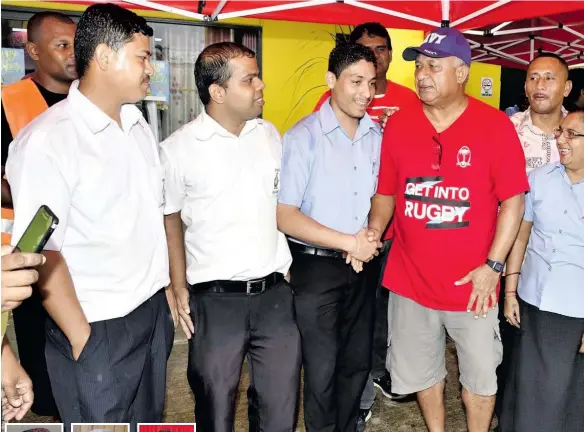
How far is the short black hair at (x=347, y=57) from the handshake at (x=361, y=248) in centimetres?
76

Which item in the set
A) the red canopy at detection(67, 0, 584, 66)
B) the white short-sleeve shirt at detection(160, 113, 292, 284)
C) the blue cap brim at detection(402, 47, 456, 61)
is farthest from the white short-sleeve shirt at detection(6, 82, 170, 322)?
the red canopy at detection(67, 0, 584, 66)

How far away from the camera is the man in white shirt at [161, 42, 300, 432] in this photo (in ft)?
7.86

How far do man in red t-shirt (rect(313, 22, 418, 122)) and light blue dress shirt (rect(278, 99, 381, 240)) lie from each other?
997 mm

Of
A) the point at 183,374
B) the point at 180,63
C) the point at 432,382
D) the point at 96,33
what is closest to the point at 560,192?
the point at 432,382

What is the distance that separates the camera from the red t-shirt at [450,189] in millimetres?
2557

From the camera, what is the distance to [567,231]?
2.51m

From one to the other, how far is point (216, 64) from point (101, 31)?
606mm

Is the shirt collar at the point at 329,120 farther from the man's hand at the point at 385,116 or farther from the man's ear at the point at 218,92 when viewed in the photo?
the man's hand at the point at 385,116

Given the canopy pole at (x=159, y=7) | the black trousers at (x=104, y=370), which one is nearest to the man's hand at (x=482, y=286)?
the black trousers at (x=104, y=370)

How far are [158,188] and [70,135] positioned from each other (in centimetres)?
41

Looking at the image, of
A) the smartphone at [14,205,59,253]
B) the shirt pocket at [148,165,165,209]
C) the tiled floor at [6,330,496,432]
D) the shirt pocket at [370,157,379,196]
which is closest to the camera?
the smartphone at [14,205,59,253]

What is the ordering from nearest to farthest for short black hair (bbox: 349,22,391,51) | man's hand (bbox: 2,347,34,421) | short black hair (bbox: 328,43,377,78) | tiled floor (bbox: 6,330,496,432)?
1. man's hand (bbox: 2,347,34,421)
2. short black hair (bbox: 328,43,377,78)
3. tiled floor (bbox: 6,330,496,432)
4. short black hair (bbox: 349,22,391,51)

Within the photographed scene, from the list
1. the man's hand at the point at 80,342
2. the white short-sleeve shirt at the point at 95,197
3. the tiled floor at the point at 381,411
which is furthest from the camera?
the tiled floor at the point at 381,411

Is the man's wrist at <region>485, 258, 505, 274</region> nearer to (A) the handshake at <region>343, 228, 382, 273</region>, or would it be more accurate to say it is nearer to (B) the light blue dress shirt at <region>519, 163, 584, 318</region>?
(B) the light blue dress shirt at <region>519, 163, 584, 318</region>
